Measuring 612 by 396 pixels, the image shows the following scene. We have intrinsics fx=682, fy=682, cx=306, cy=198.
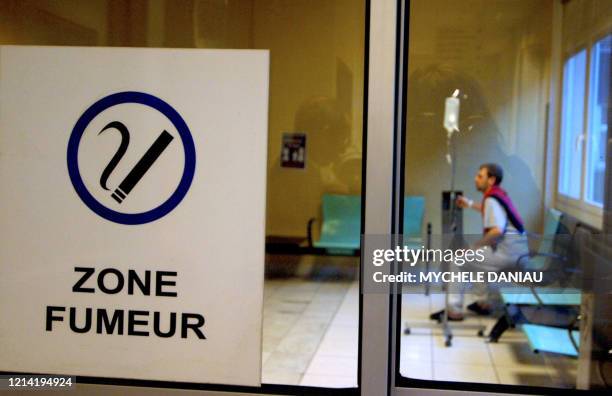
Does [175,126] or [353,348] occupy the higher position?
[175,126]

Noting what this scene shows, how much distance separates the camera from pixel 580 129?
12.4ft

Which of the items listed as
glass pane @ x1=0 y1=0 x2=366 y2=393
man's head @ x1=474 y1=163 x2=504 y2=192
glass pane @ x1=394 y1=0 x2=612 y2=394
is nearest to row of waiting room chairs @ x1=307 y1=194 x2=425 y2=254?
glass pane @ x1=0 y1=0 x2=366 y2=393

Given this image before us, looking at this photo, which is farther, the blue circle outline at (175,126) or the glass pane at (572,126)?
the glass pane at (572,126)

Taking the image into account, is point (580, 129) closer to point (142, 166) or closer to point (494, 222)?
point (494, 222)

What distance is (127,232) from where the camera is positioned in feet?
6.99

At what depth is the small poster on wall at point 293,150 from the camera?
21.5 ft

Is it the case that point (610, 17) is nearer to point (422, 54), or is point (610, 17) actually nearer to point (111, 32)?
point (422, 54)

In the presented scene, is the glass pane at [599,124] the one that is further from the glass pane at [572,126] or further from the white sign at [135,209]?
the white sign at [135,209]

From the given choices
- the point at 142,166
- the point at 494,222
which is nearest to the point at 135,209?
the point at 142,166

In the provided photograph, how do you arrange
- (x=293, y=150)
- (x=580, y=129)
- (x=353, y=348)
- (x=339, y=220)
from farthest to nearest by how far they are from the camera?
(x=339, y=220) → (x=293, y=150) → (x=580, y=129) → (x=353, y=348)

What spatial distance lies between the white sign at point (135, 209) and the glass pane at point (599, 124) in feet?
4.09

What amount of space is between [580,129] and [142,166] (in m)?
2.64

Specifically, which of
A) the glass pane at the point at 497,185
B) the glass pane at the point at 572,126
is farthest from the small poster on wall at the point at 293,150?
the glass pane at the point at 572,126

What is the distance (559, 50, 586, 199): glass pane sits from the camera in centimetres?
370
